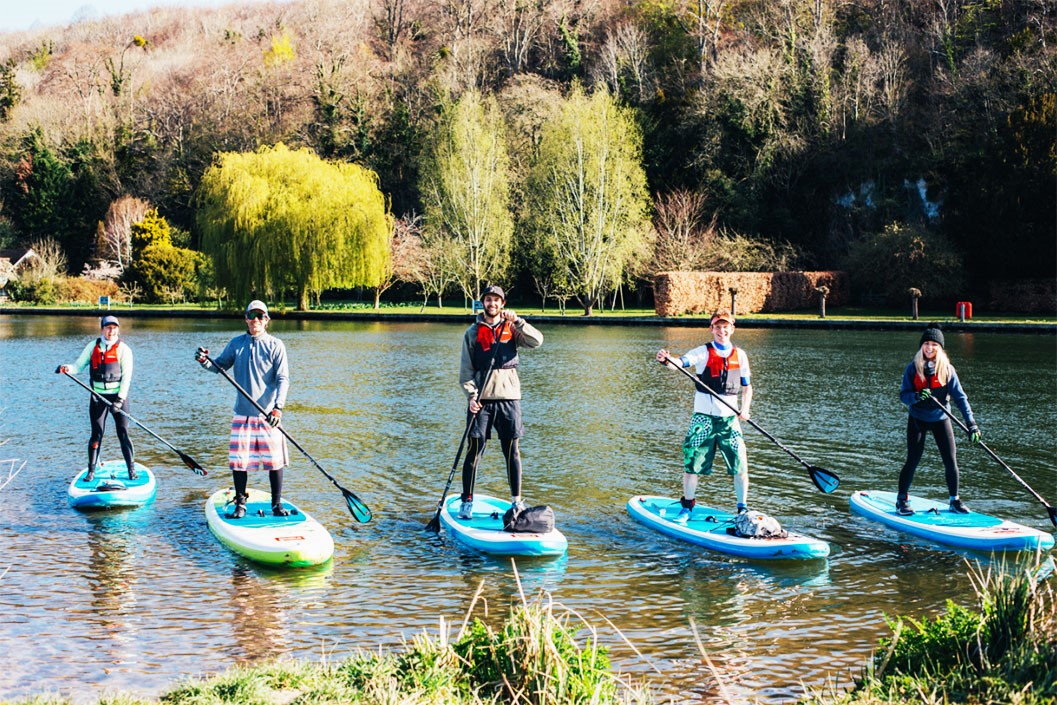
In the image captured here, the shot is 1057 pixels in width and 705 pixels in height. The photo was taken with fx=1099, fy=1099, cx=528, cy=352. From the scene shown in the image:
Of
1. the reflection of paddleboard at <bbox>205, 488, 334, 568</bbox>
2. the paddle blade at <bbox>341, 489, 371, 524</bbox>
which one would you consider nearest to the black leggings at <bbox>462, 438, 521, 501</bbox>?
the paddle blade at <bbox>341, 489, 371, 524</bbox>

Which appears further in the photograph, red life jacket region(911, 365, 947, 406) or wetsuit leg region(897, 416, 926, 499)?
wetsuit leg region(897, 416, 926, 499)

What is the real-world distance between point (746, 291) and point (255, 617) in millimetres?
46189

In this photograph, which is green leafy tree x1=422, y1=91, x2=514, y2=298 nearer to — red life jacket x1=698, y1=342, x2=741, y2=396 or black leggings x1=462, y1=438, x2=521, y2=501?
black leggings x1=462, y1=438, x2=521, y2=501

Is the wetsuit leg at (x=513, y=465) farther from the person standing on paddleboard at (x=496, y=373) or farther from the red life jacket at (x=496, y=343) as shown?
the red life jacket at (x=496, y=343)

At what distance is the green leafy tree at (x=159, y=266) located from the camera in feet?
231

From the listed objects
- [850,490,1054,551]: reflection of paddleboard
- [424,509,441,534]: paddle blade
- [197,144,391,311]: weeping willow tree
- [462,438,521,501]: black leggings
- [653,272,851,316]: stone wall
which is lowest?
[424,509,441,534]: paddle blade

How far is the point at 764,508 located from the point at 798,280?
43.3 meters

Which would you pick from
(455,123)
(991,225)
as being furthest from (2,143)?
(991,225)

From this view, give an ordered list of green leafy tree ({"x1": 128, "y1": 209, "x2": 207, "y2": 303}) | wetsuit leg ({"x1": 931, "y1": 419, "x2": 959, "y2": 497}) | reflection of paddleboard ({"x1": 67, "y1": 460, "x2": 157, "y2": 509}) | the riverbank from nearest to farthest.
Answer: wetsuit leg ({"x1": 931, "y1": 419, "x2": 959, "y2": 497}) < reflection of paddleboard ({"x1": 67, "y1": 460, "x2": 157, "y2": 509}) < the riverbank < green leafy tree ({"x1": 128, "y1": 209, "x2": 207, "y2": 303})

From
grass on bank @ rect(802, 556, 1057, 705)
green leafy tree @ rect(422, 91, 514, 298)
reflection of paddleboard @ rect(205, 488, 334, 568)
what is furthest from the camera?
green leafy tree @ rect(422, 91, 514, 298)

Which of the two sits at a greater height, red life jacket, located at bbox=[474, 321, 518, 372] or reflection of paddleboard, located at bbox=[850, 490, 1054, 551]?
red life jacket, located at bbox=[474, 321, 518, 372]

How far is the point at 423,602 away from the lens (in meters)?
8.61

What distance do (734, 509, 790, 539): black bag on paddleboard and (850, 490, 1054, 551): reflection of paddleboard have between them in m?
1.61

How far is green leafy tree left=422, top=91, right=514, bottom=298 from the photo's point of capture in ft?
186
